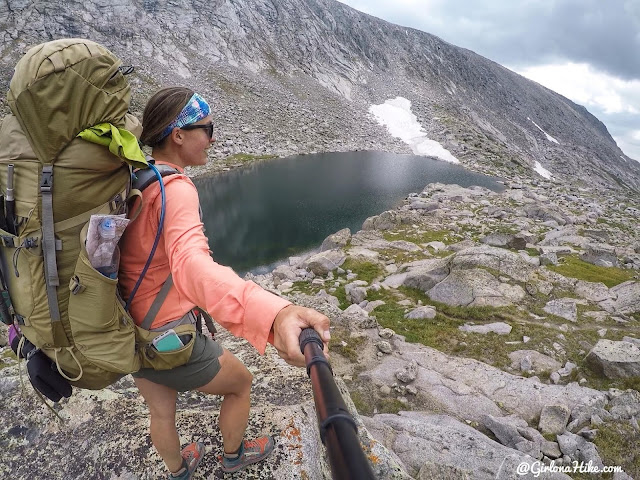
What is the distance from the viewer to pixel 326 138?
80.3 metres

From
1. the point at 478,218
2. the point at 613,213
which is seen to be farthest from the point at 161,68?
the point at 613,213

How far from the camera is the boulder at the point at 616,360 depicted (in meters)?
9.82

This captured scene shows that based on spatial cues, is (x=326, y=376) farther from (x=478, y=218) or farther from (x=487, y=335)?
(x=478, y=218)

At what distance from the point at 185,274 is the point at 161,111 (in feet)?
4.60

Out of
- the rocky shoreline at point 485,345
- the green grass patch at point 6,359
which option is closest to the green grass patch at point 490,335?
the rocky shoreline at point 485,345

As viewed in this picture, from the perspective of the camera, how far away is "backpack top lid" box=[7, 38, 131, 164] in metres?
2.01

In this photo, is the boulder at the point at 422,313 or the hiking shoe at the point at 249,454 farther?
the boulder at the point at 422,313

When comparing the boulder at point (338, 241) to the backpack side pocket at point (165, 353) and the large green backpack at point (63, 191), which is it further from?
the large green backpack at point (63, 191)

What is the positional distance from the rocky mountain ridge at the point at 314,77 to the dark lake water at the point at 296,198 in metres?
11.4

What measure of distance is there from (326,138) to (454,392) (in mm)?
75891

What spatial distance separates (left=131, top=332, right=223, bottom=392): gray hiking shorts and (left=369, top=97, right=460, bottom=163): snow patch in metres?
86.5

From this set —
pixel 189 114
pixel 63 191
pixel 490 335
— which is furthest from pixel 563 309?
pixel 63 191

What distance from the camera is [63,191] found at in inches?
82.1

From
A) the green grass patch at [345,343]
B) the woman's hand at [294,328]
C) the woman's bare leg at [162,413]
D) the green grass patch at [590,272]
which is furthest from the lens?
the green grass patch at [590,272]
